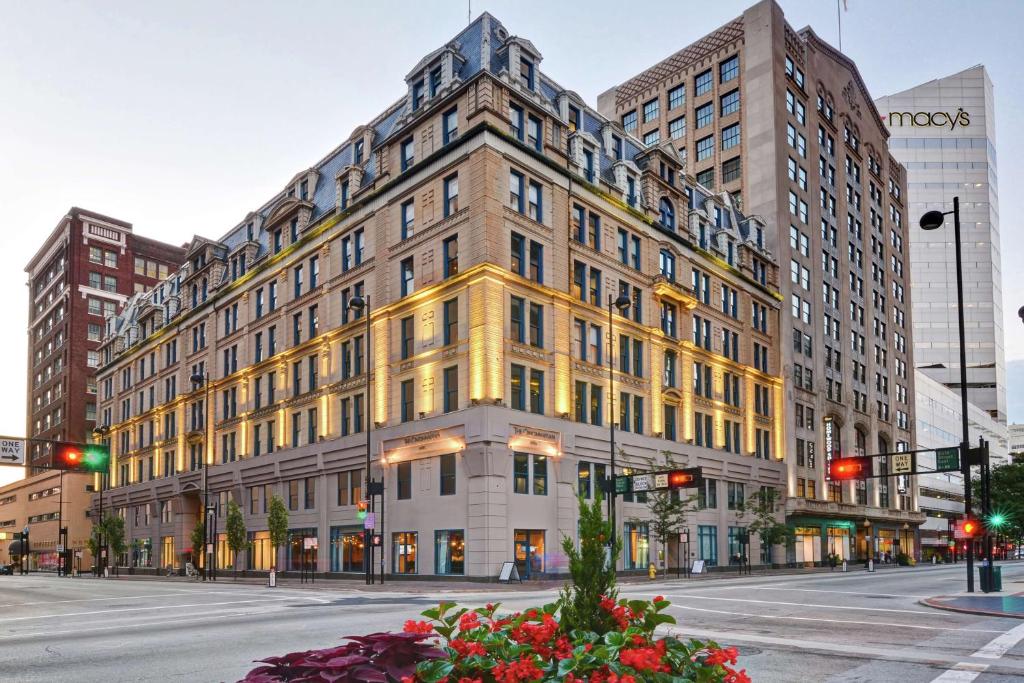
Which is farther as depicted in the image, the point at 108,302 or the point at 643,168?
the point at 108,302

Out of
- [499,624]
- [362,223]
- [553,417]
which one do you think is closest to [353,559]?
[553,417]

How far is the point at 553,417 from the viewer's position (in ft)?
150

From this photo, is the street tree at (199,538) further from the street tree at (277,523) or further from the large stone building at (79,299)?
the large stone building at (79,299)

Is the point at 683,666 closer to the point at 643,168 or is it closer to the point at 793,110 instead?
the point at 643,168

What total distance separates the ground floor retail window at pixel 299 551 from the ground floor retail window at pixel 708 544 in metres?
24.9

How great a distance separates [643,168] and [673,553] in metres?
25.2

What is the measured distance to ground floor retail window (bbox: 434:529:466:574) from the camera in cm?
4266

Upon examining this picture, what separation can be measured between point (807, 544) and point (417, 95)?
48.0 m

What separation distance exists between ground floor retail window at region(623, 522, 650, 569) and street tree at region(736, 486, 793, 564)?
11580mm

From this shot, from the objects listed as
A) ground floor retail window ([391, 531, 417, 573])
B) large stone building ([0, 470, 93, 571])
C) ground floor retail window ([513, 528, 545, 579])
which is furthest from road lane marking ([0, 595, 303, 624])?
large stone building ([0, 470, 93, 571])

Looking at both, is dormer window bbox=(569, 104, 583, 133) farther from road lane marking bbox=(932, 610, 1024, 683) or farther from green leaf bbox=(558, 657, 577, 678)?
green leaf bbox=(558, 657, 577, 678)

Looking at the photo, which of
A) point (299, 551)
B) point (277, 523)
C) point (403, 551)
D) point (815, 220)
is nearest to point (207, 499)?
point (299, 551)

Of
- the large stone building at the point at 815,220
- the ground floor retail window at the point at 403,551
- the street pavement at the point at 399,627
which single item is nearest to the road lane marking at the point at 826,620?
the street pavement at the point at 399,627

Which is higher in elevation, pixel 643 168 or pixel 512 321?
pixel 643 168
